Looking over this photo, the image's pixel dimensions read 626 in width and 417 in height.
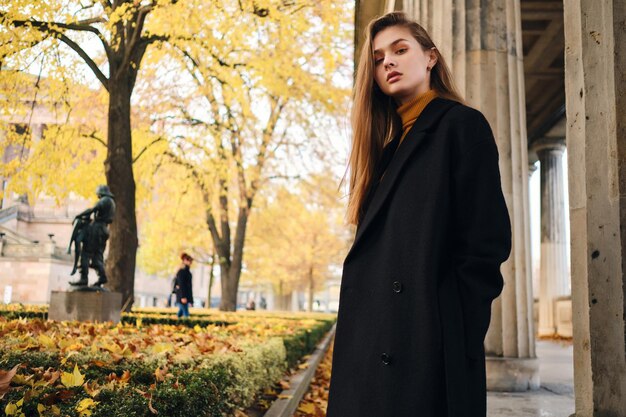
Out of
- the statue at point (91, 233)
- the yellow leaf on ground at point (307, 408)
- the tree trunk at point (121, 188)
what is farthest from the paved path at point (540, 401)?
the tree trunk at point (121, 188)

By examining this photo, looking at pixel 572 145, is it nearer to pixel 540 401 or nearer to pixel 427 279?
pixel 427 279

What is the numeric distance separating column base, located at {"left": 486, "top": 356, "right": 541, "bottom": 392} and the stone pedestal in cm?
705

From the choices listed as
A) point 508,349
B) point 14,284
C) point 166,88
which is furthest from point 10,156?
point 508,349

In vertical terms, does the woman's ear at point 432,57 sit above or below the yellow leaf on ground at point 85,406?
above

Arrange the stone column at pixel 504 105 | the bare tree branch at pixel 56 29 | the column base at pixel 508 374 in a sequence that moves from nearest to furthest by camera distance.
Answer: the column base at pixel 508 374 → the stone column at pixel 504 105 → the bare tree branch at pixel 56 29

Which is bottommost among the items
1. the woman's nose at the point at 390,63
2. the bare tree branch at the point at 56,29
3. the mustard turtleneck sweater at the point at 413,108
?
the mustard turtleneck sweater at the point at 413,108

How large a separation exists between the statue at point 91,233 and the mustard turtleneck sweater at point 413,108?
921cm

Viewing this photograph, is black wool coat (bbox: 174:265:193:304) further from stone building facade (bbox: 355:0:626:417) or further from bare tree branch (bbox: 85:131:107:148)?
stone building facade (bbox: 355:0:626:417)

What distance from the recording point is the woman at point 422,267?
1886 millimetres

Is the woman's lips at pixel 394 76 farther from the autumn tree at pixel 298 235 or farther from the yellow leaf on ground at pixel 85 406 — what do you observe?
the autumn tree at pixel 298 235

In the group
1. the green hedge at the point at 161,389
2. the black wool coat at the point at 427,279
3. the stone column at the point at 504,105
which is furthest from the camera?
the stone column at the point at 504,105

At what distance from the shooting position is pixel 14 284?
33406 millimetres

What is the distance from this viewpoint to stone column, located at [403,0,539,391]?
5.77 metres

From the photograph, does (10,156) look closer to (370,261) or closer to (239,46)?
(239,46)
